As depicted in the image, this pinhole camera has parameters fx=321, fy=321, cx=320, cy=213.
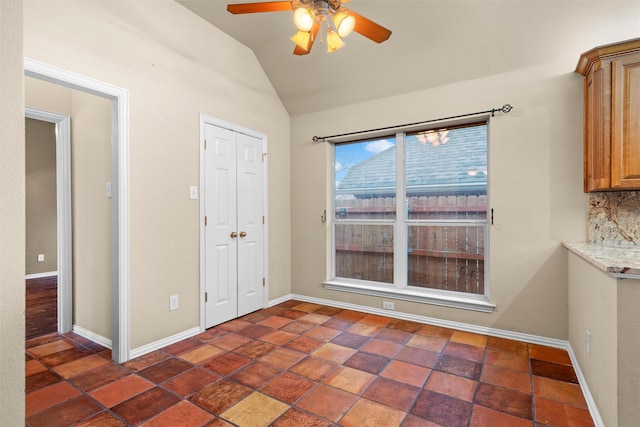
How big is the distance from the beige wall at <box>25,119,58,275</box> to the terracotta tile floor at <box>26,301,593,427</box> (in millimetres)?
3739

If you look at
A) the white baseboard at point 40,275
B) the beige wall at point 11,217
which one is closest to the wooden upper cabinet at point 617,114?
the beige wall at point 11,217

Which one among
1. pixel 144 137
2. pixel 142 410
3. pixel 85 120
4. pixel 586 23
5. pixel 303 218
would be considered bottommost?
pixel 142 410

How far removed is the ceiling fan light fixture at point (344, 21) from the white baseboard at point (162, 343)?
274 cm

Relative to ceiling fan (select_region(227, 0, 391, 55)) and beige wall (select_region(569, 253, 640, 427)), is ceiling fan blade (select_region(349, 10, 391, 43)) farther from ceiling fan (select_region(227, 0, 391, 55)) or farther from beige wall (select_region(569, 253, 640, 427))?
beige wall (select_region(569, 253, 640, 427))

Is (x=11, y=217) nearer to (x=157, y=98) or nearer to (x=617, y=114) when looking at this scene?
(x=157, y=98)

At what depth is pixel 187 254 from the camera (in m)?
2.94

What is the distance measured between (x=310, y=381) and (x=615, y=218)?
262 centimetres

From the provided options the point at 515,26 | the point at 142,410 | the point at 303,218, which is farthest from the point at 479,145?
the point at 142,410

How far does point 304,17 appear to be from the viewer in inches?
73.2

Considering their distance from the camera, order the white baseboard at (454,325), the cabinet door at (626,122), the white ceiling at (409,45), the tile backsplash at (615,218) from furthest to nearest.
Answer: the white baseboard at (454,325) < the white ceiling at (409,45) < the tile backsplash at (615,218) < the cabinet door at (626,122)

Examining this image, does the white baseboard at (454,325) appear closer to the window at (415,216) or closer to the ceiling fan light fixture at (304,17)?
the window at (415,216)

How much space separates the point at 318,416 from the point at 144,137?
2.41 metres

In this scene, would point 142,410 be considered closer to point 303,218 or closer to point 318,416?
point 318,416

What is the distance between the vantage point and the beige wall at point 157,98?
7.31 ft
